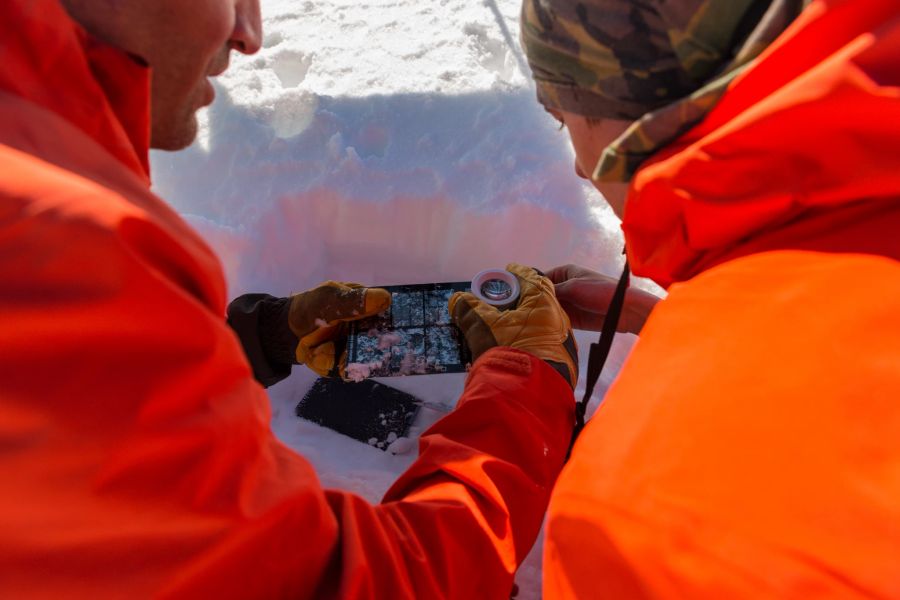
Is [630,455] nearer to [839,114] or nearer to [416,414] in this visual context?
[839,114]

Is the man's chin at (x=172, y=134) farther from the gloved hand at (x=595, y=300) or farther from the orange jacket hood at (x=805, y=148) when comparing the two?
the gloved hand at (x=595, y=300)

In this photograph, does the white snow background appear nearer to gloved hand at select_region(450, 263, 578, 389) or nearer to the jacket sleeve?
gloved hand at select_region(450, 263, 578, 389)

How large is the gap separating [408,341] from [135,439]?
1169 millimetres

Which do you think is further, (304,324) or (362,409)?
(362,409)

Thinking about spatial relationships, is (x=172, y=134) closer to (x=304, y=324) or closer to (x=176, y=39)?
(x=176, y=39)

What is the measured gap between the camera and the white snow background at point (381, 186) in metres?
2.11

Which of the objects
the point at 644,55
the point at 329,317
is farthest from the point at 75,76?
the point at 329,317

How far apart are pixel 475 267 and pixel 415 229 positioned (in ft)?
0.95

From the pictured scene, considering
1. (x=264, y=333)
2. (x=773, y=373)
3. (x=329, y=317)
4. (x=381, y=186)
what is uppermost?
(x=773, y=373)

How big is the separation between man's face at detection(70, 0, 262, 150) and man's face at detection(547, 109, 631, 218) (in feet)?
1.85

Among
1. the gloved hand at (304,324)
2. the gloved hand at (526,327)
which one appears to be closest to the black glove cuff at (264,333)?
the gloved hand at (304,324)

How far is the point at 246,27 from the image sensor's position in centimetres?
94

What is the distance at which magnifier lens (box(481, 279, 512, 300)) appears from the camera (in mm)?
1710

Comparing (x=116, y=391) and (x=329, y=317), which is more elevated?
(x=116, y=391)
